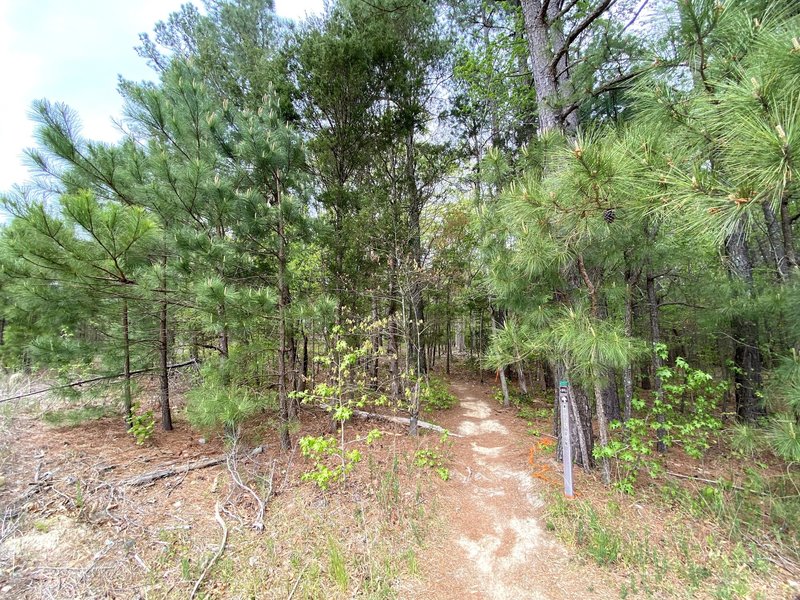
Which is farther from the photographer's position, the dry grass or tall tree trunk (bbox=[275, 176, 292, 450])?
tall tree trunk (bbox=[275, 176, 292, 450])

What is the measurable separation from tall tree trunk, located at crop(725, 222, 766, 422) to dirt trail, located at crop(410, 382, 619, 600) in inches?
148

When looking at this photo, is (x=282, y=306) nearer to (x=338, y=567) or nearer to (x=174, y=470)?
(x=174, y=470)

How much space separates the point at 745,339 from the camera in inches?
181

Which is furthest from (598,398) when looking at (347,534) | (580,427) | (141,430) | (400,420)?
(141,430)

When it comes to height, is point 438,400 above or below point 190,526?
below

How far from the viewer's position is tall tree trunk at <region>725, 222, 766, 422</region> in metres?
4.29

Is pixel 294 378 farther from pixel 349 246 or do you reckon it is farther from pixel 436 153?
pixel 436 153

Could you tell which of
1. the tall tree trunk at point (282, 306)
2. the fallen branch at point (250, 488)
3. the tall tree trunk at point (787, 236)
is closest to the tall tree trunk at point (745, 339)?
the tall tree trunk at point (787, 236)

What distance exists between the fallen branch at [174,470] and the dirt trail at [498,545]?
2.93 meters

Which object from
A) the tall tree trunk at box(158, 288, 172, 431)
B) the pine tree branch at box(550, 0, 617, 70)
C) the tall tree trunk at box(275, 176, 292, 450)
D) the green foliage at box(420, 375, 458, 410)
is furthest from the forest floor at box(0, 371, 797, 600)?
the pine tree branch at box(550, 0, 617, 70)

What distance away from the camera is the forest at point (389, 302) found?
2061mm

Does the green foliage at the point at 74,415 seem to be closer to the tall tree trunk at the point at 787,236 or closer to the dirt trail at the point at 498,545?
the dirt trail at the point at 498,545

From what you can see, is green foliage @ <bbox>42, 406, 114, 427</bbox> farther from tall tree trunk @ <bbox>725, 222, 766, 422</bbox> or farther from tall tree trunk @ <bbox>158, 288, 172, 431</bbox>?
tall tree trunk @ <bbox>725, 222, 766, 422</bbox>

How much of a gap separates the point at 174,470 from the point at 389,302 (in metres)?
4.33
